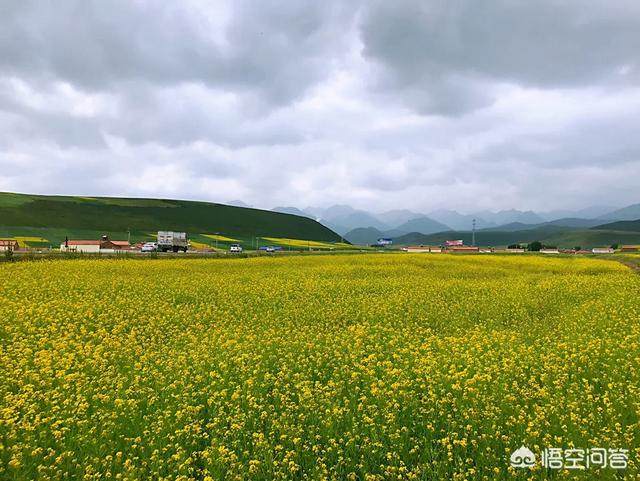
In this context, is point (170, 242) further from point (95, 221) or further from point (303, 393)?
point (95, 221)

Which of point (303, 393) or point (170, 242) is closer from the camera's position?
point (303, 393)

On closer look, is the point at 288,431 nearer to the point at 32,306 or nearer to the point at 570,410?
the point at 570,410

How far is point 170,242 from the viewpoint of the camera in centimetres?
8169

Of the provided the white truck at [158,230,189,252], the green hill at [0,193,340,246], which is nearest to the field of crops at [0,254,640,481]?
the white truck at [158,230,189,252]

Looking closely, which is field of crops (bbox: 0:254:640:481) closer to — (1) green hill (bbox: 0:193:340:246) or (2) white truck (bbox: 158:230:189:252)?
(2) white truck (bbox: 158:230:189:252)

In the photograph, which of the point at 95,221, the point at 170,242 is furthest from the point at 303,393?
the point at 95,221

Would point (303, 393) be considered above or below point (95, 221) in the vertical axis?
below

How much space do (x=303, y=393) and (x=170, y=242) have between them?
7874 cm

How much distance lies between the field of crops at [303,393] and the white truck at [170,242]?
62788 millimetres

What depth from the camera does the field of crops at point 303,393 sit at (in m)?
6.70

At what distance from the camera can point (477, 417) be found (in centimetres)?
789

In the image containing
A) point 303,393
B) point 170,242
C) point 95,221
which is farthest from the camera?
point 95,221

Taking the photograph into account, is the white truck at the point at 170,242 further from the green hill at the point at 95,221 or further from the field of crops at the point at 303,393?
the field of crops at the point at 303,393

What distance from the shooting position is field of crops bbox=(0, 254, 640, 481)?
670cm
